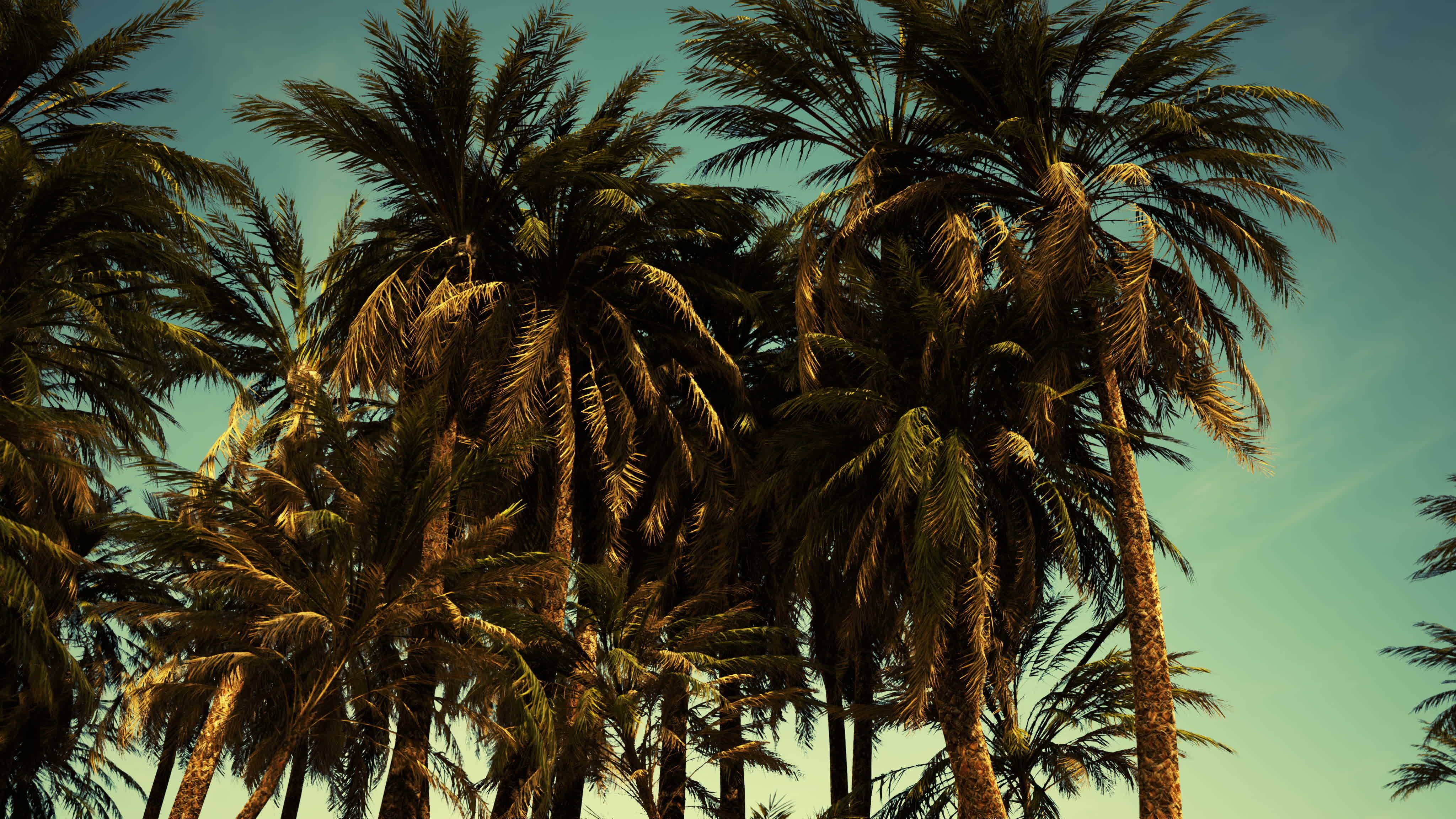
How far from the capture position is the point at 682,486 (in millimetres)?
21859

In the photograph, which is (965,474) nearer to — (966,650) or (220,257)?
(966,650)

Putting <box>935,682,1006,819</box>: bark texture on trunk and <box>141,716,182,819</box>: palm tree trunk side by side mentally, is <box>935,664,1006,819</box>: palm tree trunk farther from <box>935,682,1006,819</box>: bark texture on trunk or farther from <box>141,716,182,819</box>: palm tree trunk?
<box>141,716,182,819</box>: palm tree trunk

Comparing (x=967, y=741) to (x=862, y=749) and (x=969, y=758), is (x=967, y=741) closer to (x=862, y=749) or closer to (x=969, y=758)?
(x=969, y=758)

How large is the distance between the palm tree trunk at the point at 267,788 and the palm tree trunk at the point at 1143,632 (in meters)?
10.7

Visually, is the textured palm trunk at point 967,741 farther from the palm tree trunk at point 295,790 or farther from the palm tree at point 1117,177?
the palm tree trunk at point 295,790

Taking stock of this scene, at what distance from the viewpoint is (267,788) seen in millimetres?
14086

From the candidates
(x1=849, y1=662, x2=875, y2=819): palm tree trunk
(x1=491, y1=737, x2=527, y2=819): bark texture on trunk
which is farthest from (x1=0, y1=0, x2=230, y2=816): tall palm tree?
(x1=849, y1=662, x2=875, y2=819): palm tree trunk

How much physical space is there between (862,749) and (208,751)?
10.8 meters

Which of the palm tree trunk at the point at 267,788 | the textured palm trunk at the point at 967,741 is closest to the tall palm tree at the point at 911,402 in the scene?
the textured palm trunk at the point at 967,741

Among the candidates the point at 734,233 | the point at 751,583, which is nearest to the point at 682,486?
the point at 751,583

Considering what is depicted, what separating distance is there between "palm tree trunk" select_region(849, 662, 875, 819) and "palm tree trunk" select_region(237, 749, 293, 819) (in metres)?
8.68

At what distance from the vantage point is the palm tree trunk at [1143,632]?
14.4m

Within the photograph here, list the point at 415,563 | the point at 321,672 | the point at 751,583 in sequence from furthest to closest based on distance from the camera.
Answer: the point at 751,583 < the point at 415,563 < the point at 321,672

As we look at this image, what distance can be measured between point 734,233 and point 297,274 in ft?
29.9
